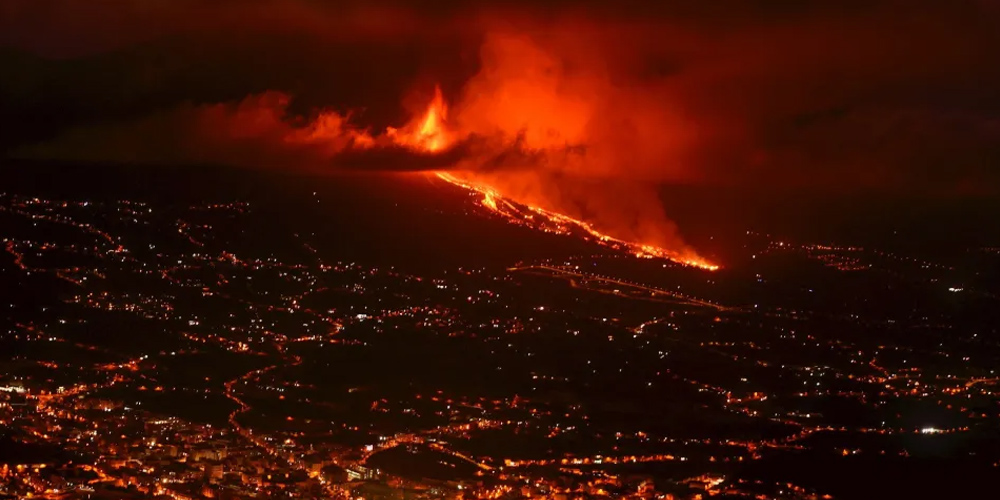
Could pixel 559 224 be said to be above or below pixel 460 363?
above

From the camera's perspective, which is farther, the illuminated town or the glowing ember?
the glowing ember

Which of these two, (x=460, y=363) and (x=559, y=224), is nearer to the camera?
(x=460, y=363)

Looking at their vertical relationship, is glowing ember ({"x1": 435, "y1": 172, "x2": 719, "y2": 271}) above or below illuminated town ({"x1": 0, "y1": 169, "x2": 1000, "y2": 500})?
above

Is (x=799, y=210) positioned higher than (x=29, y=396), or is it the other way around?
(x=799, y=210)

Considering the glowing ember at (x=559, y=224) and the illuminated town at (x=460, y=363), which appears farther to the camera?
the glowing ember at (x=559, y=224)

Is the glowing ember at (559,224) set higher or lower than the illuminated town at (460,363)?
higher

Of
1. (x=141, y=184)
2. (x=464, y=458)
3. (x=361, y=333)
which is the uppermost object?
Answer: (x=141, y=184)

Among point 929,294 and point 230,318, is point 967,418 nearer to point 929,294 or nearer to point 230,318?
point 929,294

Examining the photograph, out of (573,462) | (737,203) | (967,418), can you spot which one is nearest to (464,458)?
A: (573,462)
